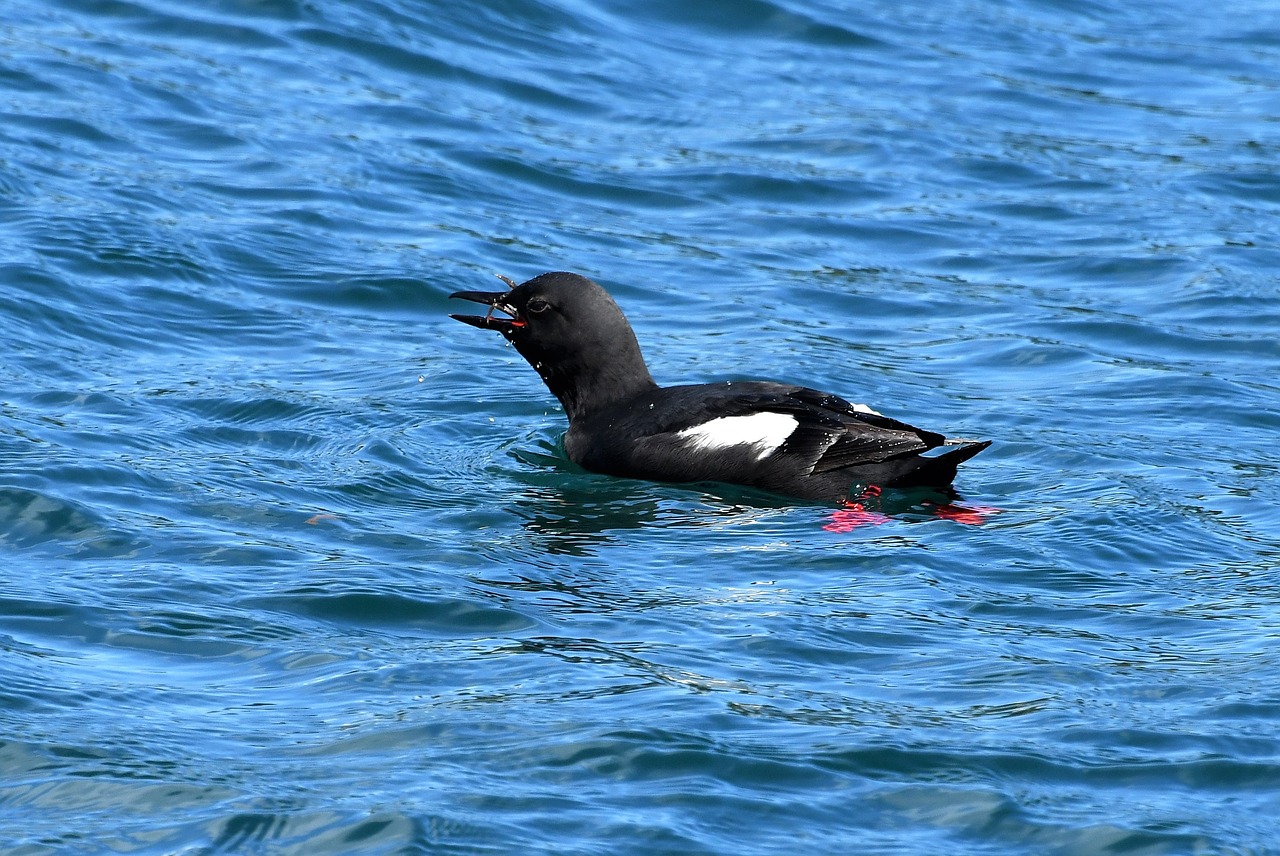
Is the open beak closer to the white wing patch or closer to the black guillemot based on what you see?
the black guillemot

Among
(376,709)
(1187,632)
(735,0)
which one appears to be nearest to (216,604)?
(376,709)

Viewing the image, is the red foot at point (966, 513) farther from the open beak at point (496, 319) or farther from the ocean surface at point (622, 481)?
the open beak at point (496, 319)

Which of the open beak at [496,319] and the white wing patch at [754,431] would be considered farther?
the open beak at [496,319]

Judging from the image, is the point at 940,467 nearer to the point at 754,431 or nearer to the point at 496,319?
the point at 754,431

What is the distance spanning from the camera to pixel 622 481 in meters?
7.75

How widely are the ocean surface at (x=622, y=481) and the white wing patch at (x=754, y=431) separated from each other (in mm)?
237

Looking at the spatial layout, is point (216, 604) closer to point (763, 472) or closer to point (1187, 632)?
point (763, 472)

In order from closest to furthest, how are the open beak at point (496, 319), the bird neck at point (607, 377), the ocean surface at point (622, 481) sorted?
1. the ocean surface at point (622, 481)
2. the bird neck at point (607, 377)
3. the open beak at point (496, 319)

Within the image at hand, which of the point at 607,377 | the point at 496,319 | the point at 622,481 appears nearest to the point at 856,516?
the point at 622,481

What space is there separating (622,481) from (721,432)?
1.78ft

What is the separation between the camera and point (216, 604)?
589cm

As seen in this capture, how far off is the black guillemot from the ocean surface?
169 mm

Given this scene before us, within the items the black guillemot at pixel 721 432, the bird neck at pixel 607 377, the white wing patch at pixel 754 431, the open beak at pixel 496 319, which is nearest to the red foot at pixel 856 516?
the black guillemot at pixel 721 432

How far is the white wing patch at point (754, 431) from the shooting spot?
24.2 ft
